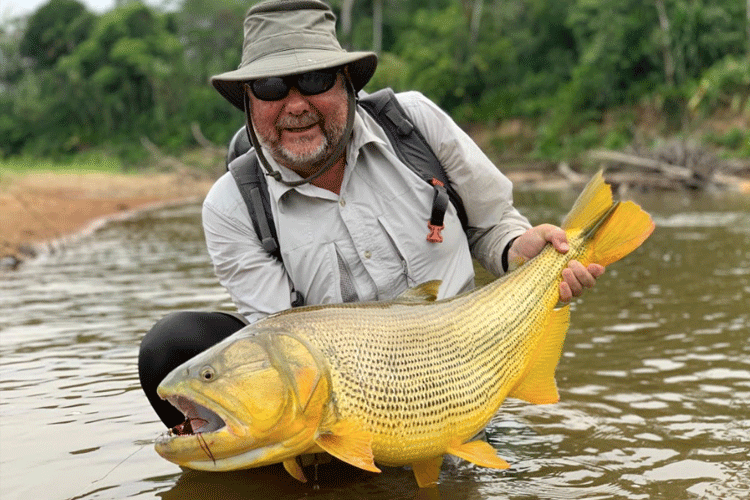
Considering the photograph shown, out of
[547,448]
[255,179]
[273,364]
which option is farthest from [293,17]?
[547,448]

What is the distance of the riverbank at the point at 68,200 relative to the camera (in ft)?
Result: 48.6

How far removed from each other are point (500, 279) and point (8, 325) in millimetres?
5069

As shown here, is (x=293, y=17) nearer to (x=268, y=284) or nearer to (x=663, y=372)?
(x=268, y=284)

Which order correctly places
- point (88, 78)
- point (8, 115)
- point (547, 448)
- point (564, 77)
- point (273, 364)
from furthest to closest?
point (8, 115) → point (88, 78) → point (564, 77) → point (547, 448) → point (273, 364)

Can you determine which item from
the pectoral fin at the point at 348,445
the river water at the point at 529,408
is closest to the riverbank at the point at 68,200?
the river water at the point at 529,408

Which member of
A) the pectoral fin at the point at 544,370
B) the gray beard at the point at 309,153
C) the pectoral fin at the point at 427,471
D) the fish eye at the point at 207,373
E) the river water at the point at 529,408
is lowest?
the river water at the point at 529,408

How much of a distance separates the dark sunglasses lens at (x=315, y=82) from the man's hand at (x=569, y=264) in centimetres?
100

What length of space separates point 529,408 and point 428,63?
47112 mm

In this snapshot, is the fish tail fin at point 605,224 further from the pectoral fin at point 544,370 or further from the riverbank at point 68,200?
the riverbank at point 68,200

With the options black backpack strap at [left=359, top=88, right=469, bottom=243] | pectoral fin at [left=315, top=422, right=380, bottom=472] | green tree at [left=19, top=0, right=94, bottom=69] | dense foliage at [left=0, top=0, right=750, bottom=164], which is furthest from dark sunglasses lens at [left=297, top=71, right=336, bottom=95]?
green tree at [left=19, top=0, right=94, bottom=69]

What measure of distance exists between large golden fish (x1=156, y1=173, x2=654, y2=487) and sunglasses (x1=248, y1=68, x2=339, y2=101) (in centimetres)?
89

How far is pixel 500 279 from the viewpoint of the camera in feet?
11.5

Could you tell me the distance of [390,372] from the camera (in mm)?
2992

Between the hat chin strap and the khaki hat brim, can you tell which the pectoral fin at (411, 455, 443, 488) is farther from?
the khaki hat brim
